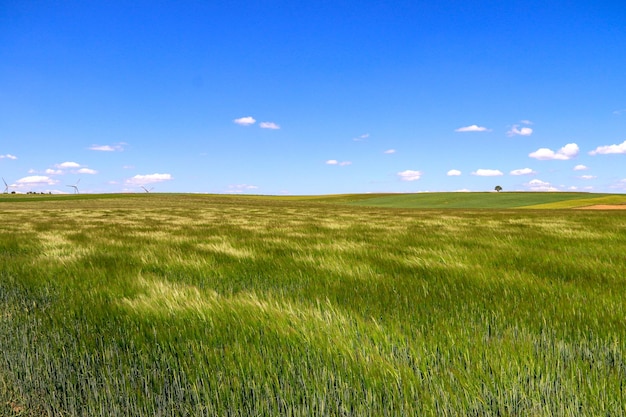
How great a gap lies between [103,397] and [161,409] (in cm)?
39

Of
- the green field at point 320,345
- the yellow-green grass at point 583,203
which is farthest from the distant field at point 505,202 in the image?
the green field at point 320,345

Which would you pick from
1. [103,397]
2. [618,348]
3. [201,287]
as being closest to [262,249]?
[201,287]

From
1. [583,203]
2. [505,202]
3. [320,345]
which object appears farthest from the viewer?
[505,202]

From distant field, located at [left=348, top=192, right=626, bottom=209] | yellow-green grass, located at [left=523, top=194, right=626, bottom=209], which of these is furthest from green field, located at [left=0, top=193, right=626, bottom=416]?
distant field, located at [left=348, top=192, right=626, bottom=209]

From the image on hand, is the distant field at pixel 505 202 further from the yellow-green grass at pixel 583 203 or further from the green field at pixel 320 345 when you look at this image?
the green field at pixel 320 345

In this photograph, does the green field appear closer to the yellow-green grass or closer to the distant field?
the yellow-green grass

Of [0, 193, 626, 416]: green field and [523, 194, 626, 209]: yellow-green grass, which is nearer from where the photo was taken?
[0, 193, 626, 416]: green field

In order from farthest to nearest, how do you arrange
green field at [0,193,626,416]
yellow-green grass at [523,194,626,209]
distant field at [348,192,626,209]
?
distant field at [348,192,626,209]
yellow-green grass at [523,194,626,209]
green field at [0,193,626,416]

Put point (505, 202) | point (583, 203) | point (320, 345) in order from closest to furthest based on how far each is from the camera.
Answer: point (320, 345), point (583, 203), point (505, 202)

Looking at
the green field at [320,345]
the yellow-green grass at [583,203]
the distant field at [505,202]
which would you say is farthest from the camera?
the distant field at [505,202]

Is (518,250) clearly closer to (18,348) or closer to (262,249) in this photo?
(262,249)

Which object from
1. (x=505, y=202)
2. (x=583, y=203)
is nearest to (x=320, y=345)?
(x=583, y=203)

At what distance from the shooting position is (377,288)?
3.85 meters

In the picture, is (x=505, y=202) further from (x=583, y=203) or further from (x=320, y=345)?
(x=320, y=345)
